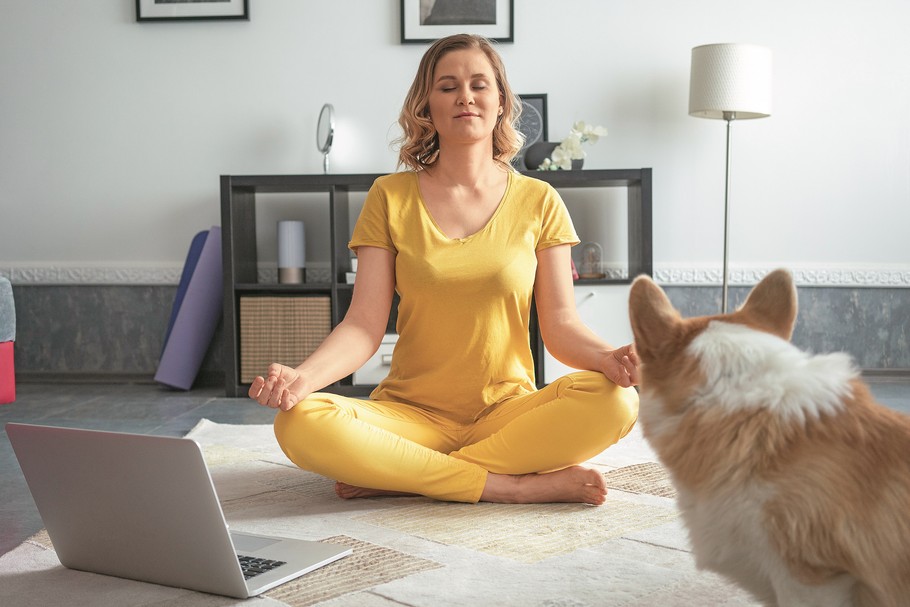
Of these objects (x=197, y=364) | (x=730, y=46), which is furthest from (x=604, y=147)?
(x=197, y=364)

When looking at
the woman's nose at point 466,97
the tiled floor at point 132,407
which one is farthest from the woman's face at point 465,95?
the tiled floor at point 132,407

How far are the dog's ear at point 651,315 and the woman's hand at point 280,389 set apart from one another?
2.70 ft

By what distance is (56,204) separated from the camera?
4.05 meters

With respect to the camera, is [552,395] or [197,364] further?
[197,364]

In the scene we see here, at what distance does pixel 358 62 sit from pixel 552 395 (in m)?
2.60

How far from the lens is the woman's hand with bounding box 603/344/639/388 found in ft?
5.37

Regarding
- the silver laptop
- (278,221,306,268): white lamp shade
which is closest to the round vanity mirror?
(278,221,306,268): white lamp shade

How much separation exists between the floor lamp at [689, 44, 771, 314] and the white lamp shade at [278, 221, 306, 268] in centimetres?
176

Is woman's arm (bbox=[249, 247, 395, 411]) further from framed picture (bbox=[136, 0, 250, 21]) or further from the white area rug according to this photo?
framed picture (bbox=[136, 0, 250, 21])

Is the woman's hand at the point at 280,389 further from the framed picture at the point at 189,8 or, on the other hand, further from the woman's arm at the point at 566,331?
the framed picture at the point at 189,8

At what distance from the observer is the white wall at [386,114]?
3.88 metres

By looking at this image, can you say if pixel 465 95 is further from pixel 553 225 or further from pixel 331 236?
pixel 331 236

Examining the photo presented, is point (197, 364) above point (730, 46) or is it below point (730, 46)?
below

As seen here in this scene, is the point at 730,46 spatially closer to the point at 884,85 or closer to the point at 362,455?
the point at 884,85
